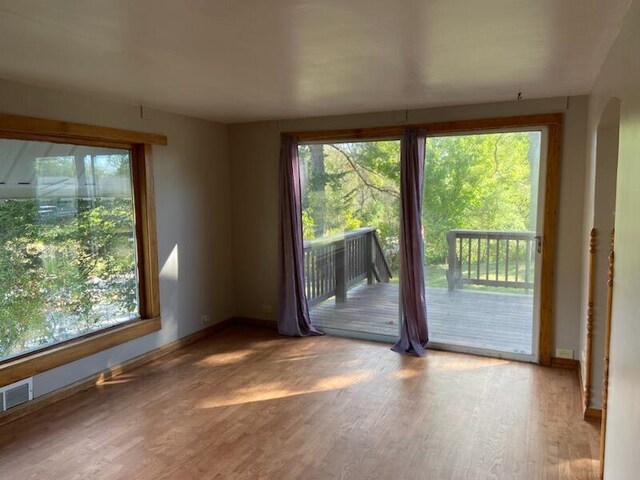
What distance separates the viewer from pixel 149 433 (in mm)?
2936

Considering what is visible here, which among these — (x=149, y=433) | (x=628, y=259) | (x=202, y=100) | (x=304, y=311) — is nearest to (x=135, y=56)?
(x=202, y=100)

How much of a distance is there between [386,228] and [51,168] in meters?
2.88

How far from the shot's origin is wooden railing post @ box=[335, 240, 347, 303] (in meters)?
4.87

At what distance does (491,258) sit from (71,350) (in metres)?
3.51

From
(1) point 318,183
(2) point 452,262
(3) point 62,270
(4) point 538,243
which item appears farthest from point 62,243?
(4) point 538,243

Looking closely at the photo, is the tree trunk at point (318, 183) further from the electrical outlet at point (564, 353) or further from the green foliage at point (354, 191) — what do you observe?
the electrical outlet at point (564, 353)

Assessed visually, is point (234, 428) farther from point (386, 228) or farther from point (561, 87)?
point (561, 87)

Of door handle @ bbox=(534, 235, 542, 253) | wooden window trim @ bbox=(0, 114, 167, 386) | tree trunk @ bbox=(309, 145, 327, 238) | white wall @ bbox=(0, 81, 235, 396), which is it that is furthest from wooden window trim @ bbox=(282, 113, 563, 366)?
wooden window trim @ bbox=(0, 114, 167, 386)

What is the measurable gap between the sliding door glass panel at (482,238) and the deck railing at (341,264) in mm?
533

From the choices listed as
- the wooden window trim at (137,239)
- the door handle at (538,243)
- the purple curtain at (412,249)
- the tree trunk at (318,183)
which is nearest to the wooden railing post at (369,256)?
the purple curtain at (412,249)

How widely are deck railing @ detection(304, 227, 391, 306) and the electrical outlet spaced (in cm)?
160

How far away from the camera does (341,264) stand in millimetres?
4910

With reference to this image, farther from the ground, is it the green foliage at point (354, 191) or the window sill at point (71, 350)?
the green foliage at point (354, 191)

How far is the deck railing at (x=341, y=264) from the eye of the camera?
467 cm
